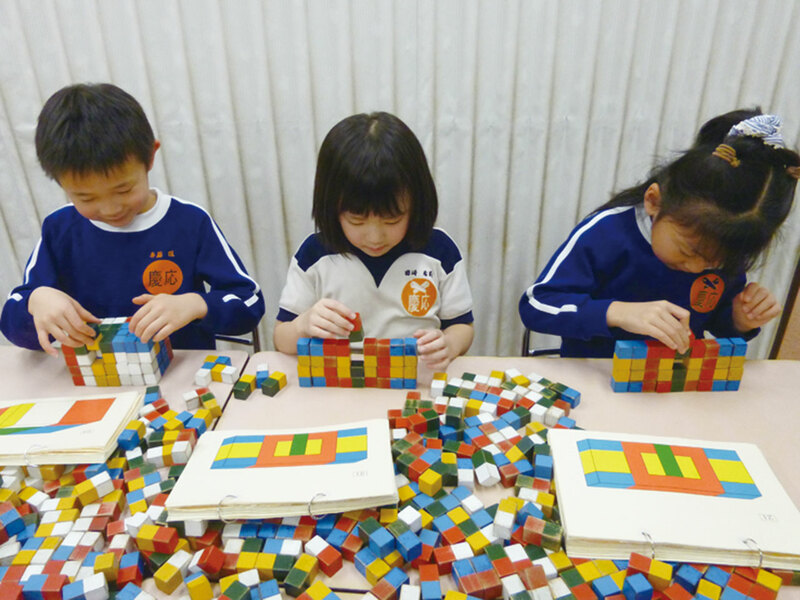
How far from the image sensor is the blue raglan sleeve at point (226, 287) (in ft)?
4.53

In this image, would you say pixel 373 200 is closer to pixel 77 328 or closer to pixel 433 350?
pixel 433 350

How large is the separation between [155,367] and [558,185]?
5.12ft

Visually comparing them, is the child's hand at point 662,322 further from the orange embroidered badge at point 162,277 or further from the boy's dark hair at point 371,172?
the orange embroidered badge at point 162,277

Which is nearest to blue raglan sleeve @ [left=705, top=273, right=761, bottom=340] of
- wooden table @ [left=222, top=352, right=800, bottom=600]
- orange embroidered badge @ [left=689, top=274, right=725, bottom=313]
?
orange embroidered badge @ [left=689, top=274, right=725, bottom=313]

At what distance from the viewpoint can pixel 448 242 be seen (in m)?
1.43

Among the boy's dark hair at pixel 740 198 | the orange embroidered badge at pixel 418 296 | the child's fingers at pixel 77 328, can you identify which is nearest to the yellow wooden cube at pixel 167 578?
the child's fingers at pixel 77 328

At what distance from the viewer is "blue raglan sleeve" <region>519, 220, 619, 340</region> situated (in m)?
1.35

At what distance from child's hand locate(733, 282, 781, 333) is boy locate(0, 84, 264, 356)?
1263mm

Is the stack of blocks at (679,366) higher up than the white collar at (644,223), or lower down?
lower down

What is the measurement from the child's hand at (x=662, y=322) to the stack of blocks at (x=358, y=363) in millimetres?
488

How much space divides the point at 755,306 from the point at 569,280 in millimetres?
440

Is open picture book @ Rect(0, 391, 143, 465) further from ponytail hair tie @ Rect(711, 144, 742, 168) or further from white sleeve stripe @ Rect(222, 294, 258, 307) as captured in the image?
ponytail hair tie @ Rect(711, 144, 742, 168)

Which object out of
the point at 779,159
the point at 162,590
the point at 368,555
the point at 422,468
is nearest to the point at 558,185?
the point at 779,159

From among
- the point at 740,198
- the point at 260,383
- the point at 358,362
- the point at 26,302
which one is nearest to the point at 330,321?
the point at 358,362
